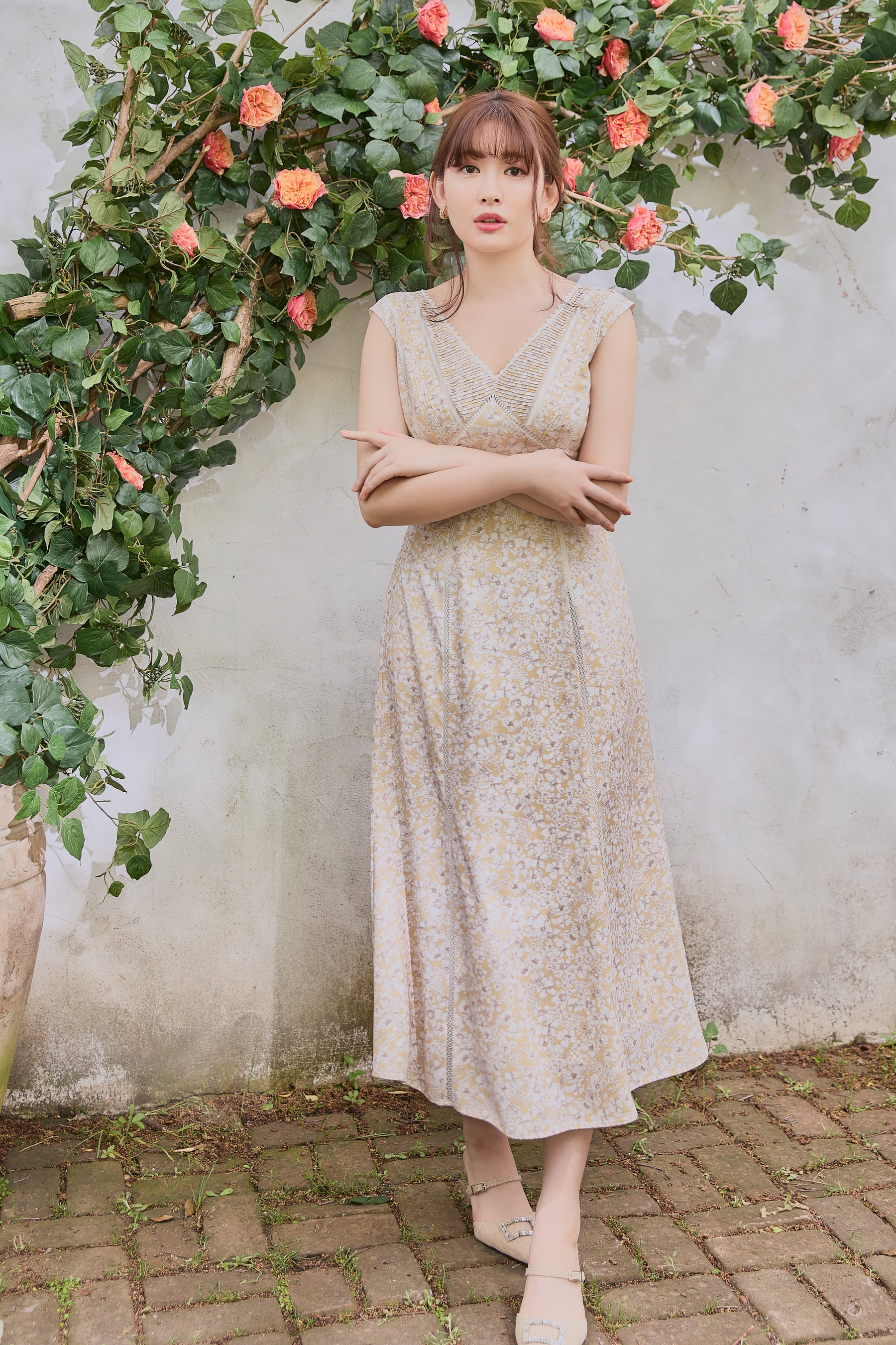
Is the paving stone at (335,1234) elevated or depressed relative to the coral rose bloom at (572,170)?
depressed

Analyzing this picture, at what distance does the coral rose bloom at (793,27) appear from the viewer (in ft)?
7.60

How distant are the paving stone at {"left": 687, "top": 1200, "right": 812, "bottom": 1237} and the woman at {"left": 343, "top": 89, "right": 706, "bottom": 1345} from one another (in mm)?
380

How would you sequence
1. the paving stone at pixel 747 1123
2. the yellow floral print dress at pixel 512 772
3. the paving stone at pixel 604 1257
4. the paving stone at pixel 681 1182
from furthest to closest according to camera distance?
the paving stone at pixel 747 1123 < the paving stone at pixel 681 1182 < the paving stone at pixel 604 1257 < the yellow floral print dress at pixel 512 772

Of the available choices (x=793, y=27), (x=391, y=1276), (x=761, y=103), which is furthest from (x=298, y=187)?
(x=391, y=1276)

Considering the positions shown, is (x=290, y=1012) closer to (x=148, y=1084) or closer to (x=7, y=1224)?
(x=148, y=1084)

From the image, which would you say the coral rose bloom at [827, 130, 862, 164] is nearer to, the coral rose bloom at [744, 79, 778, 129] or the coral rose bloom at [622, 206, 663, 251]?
the coral rose bloom at [744, 79, 778, 129]

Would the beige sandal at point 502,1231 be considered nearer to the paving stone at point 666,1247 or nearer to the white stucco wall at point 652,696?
the paving stone at point 666,1247

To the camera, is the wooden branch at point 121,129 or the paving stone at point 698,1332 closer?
the paving stone at point 698,1332

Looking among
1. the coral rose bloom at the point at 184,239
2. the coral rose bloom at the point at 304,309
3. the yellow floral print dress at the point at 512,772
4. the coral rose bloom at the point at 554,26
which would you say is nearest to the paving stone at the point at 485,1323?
the yellow floral print dress at the point at 512,772

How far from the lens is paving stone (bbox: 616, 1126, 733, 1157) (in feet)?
7.68

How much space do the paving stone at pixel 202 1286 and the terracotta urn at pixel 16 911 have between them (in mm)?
507

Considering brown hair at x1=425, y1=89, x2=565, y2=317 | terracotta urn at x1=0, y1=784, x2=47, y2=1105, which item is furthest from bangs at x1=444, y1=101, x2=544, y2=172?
terracotta urn at x1=0, y1=784, x2=47, y2=1105

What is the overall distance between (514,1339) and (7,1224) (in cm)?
97

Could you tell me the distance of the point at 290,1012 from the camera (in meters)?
2.54
